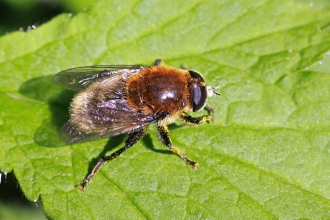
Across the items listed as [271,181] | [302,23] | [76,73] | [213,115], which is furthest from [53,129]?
[302,23]

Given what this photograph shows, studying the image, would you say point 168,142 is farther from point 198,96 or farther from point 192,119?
point 198,96

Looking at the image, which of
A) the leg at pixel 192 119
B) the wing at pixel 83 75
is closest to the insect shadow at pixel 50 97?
the wing at pixel 83 75

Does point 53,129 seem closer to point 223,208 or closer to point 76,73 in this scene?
point 76,73

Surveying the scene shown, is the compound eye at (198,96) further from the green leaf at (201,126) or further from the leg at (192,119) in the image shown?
the green leaf at (201,126)

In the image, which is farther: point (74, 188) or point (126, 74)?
point (126, 74)

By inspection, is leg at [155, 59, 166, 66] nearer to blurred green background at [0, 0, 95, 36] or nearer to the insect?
the insect

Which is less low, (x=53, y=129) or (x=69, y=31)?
(x=69, y=31)

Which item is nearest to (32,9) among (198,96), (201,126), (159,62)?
(159,62)
